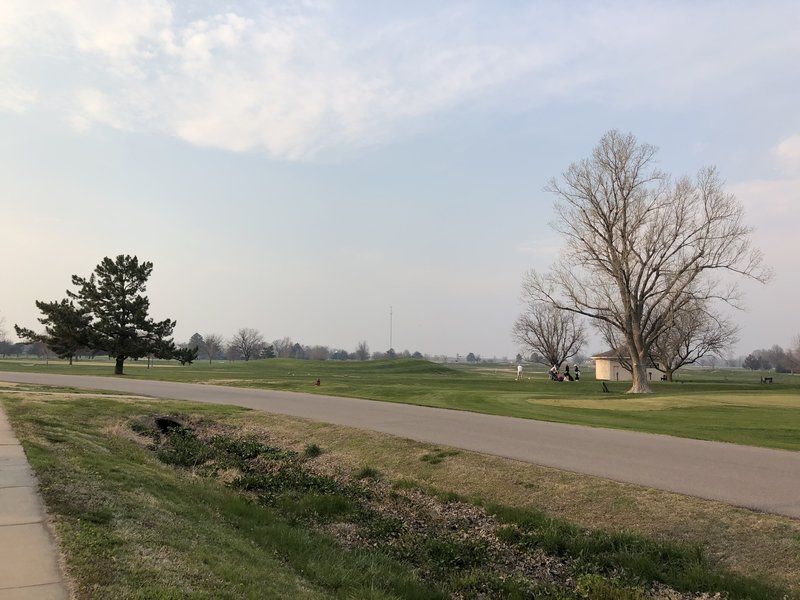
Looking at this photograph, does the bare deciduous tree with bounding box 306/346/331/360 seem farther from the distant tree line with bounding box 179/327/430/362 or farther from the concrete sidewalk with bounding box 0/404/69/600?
the concrete sidewalk with bounding box 0/404/69/600

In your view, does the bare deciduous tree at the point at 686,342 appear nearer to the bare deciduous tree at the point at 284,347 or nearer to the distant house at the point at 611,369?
the distant house at the point at 611,369

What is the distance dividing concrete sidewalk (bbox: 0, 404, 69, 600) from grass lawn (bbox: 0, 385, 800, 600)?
6.2 inches

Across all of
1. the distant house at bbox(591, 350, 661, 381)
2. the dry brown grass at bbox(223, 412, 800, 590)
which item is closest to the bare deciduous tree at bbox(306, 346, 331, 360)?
the distant house at bbox(591, 350, 661, 381)

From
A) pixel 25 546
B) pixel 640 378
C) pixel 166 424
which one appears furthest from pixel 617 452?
pixel 640 378

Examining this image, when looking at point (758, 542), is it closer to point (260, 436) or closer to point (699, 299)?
point (260, 436)

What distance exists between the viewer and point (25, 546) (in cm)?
493

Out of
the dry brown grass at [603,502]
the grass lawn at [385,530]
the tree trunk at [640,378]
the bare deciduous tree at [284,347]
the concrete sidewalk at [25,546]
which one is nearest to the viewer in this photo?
the concrete sidewalk at [25,546]

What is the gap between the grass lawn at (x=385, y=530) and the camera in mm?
5371

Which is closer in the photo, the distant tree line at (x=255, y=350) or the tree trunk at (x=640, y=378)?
the tree trunk at (x=640, y=378)

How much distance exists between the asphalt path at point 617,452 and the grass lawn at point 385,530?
73 centimetres

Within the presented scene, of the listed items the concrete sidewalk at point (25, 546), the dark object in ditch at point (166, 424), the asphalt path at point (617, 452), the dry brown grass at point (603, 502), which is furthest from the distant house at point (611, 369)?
the concrete sidewalk at point (25, 546)

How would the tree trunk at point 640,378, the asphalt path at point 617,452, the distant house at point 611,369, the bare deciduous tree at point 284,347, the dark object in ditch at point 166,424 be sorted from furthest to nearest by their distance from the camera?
1. the bare deciduous tree at point 284,347
2. the distant house at point 611,369
3. the tree trunk at point 640,378
4. the dark object in ditch at point 166,424
5. the asphalt path at point 617,452

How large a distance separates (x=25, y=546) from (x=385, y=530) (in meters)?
4.75

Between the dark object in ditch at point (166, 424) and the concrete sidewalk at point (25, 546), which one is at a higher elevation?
the concrete sidewalk at point (25, 546)
